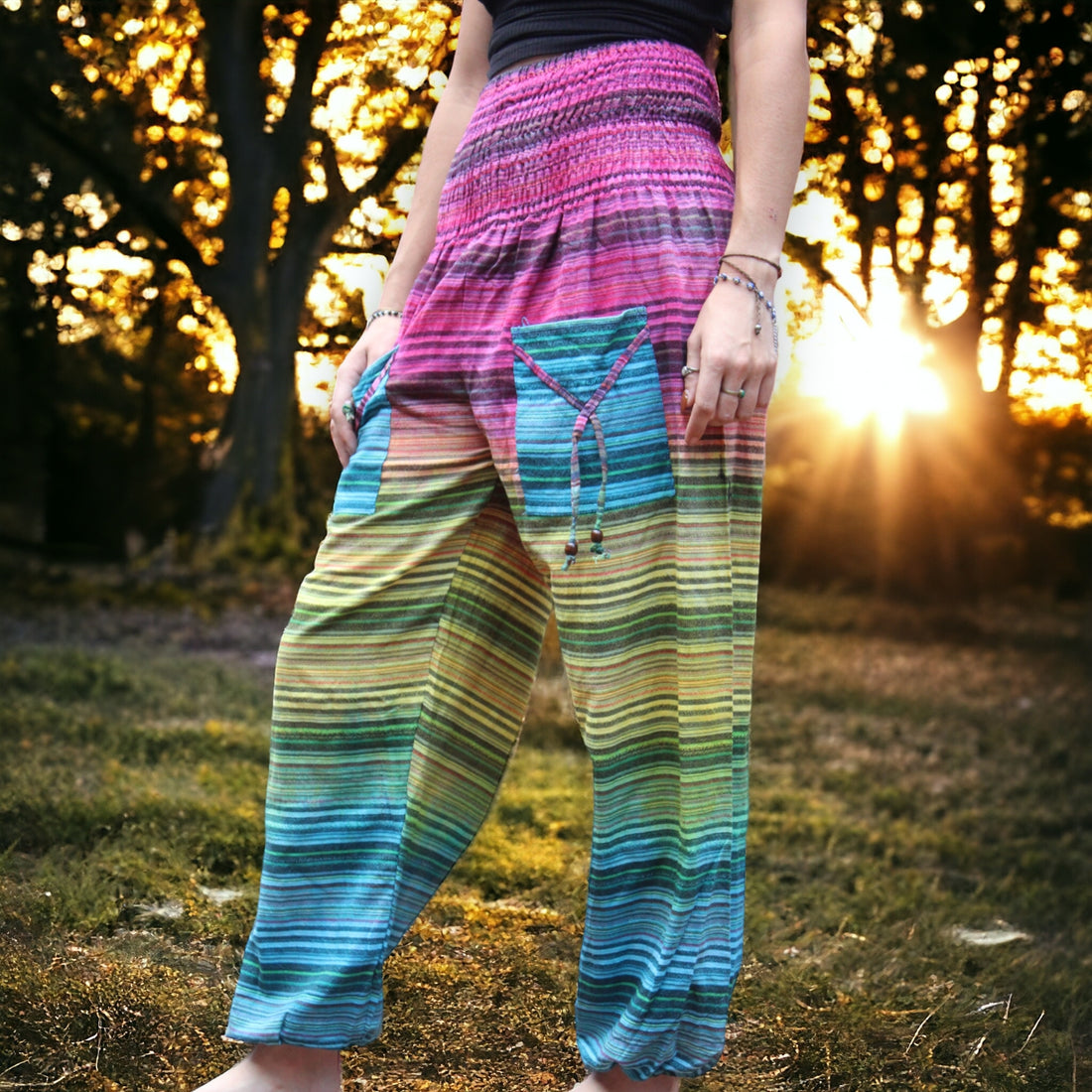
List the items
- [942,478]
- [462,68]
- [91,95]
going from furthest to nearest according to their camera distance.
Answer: [942,478], [91,95], [462,68]

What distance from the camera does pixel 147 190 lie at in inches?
177

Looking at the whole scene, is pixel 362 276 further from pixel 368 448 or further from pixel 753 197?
pixel 753 197

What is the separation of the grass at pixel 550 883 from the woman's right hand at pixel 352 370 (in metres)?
0.87

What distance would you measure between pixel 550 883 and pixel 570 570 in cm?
147

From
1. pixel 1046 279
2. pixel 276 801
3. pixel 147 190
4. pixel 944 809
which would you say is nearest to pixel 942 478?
pixel 1046 279

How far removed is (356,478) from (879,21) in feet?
9.41

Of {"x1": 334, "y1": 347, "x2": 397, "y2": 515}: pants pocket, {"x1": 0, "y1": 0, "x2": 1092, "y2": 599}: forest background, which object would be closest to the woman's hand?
{"x1": 334, "y1": 347, "x2": 397, "y2": 515}: pants pocket

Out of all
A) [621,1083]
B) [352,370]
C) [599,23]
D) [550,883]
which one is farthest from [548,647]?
[599,23]

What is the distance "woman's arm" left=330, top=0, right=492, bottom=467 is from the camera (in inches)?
64.4

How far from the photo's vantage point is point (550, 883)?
270cm

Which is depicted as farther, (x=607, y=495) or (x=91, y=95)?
(x=91, y=95)

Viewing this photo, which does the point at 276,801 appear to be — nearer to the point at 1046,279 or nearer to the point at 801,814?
the point at 801,814

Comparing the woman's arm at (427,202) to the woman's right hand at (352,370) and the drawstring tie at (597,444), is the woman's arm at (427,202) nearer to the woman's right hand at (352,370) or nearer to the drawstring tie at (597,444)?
the woman's right hand at (352,370)

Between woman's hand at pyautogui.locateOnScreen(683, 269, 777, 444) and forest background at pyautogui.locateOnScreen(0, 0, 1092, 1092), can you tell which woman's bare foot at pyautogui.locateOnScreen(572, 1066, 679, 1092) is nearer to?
forest background at pyautogui.locateOnScreen(0, 0, 1092, 1092)
